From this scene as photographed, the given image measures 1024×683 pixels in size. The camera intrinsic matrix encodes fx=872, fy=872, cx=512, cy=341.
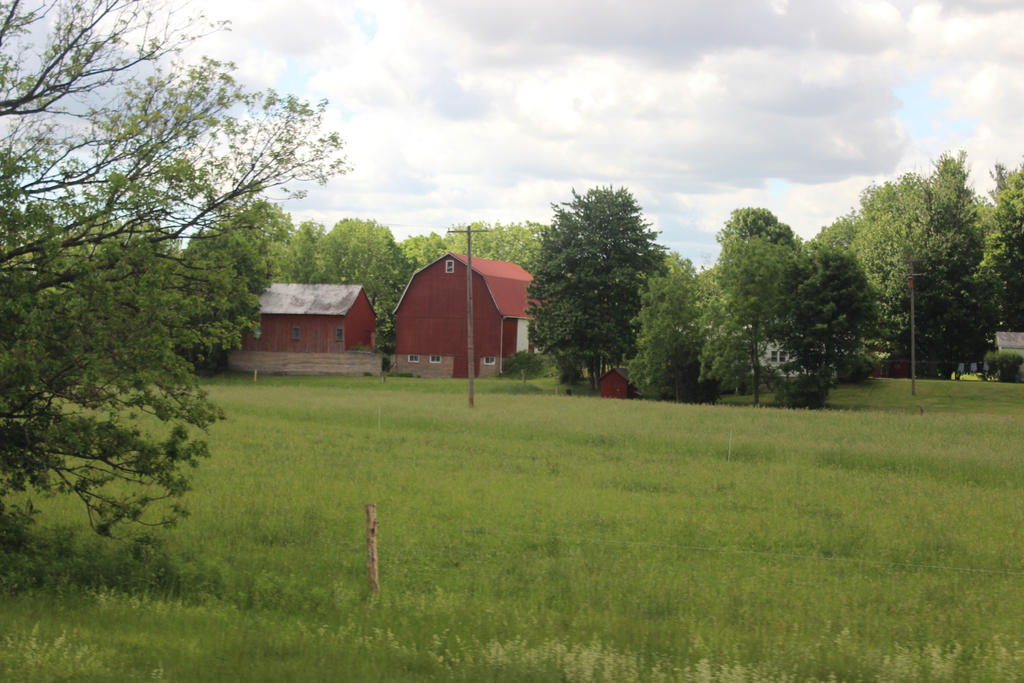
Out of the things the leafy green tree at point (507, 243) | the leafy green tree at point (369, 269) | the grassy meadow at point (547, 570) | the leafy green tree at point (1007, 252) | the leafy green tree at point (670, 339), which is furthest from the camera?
the leafy green tree at point (507, 243)

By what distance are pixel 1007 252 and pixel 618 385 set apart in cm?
3447

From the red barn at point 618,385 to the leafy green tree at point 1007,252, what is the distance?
1244 inches

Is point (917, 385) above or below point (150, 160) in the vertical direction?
below

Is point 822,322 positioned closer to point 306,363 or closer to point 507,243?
point 306,363

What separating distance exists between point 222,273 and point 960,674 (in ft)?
35.8

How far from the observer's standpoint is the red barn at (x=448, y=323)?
72.7 metres

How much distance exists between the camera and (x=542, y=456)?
28.1 m

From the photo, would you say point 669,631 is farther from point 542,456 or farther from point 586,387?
point 586,387

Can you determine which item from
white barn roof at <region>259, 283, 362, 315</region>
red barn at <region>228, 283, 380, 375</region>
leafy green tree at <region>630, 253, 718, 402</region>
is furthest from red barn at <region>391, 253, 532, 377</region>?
Result: leafy green tree at <region>630, 253, 718, 402</region>

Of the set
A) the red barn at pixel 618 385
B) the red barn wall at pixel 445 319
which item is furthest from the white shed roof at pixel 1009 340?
the red barn wall at pixel 445 319

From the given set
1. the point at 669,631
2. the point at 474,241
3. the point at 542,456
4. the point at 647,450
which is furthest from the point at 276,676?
the point at 474,241

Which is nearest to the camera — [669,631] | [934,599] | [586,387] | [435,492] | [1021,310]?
[669,631]

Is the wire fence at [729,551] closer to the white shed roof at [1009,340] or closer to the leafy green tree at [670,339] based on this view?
the leafy green tree at [670,339]

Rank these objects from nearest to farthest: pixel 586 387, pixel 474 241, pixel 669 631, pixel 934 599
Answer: pixel 669 631 < pixel 934 599 < pixel 586 387 < pixel 474 241
